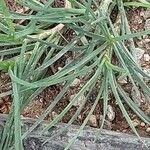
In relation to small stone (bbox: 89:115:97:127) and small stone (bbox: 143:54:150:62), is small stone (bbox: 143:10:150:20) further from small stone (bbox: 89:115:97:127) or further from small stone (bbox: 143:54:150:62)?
small stone (bbox: 89:115:97:127)

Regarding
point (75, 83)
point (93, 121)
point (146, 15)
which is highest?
point (146, 15)

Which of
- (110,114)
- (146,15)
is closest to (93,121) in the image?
(110,114)

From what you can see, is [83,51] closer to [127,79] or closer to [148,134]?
[127,79]

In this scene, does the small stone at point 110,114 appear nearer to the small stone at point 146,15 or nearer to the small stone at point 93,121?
the small stone at point 93,121

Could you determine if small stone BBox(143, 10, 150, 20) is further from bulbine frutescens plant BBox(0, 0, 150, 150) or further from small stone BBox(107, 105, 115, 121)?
small stone BBox(107, 105, 115, 121)

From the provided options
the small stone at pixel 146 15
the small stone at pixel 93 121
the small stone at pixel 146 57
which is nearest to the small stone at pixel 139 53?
the small stone at pixel 146 57

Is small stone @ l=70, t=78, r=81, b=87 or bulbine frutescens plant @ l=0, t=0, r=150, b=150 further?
small stone @ l=70, t=78, r=81, b=87

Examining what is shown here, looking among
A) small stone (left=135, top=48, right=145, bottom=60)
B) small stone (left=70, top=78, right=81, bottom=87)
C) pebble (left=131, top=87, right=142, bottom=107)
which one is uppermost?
small stone (left=135, top=48, right=145, bottom=60)

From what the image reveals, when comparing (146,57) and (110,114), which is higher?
(146,57)

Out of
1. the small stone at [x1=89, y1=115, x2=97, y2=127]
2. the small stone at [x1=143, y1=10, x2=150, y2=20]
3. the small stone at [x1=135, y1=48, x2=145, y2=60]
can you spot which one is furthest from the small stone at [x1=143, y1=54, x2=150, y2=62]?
the small stone at [x1=89, y1=115, x2=97, y2=127]

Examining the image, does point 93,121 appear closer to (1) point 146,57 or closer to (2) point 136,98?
(2) point 136,98

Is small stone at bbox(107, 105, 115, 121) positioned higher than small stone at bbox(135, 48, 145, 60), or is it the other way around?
small stone at bbox(135, 48, 145, 60)
